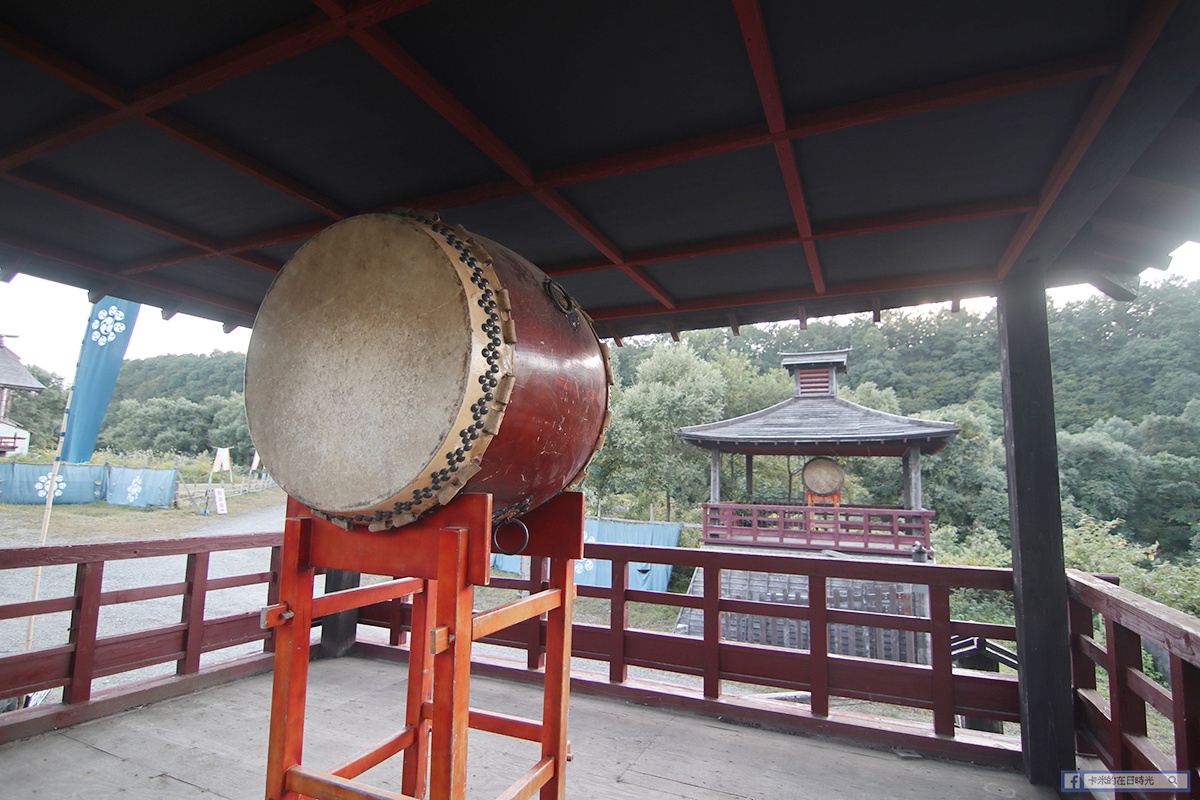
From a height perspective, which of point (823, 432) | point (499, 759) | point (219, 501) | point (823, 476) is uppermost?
point (823, 432)

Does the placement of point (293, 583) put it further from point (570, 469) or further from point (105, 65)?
point (105, 65)

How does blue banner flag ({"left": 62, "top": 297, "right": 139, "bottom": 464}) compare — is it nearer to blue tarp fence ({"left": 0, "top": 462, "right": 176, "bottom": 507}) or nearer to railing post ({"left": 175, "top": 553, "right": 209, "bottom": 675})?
railing post ({"left": 175, "top": 553, "right": 209, "bottom": 675})

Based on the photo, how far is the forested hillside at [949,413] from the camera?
18.9 meters

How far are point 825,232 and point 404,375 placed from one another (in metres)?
1.69

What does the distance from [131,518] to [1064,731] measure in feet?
71.3

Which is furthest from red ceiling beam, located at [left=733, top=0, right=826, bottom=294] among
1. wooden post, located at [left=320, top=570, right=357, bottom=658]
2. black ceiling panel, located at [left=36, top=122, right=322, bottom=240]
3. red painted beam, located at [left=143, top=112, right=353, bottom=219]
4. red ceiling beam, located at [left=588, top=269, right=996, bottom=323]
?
wooden post, located at [left=320, top=570, right=357, bottom=658]

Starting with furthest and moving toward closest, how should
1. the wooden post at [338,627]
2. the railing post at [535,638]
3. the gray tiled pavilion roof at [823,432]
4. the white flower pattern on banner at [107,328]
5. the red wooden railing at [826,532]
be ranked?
the gray tiled pavilion roof at [823,432] → the red wooden railing at [826,532] → the white flower pattern on banner at [107,328] → the wooden post at [338,627] → the railing post at [535,638]

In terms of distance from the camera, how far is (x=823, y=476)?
452 inches

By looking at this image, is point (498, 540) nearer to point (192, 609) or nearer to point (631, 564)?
point (192, 609)

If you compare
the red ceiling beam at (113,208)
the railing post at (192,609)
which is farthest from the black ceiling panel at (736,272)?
the railing post at (192,609)

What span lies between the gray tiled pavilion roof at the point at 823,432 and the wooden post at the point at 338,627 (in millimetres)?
9300

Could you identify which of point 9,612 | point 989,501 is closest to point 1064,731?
point 9,612

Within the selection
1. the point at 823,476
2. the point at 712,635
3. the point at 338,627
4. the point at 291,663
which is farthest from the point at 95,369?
the point at 823,476

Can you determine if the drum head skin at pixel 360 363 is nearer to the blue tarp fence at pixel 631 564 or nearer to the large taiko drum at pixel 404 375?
the large taiko drum at pixel 404 375
